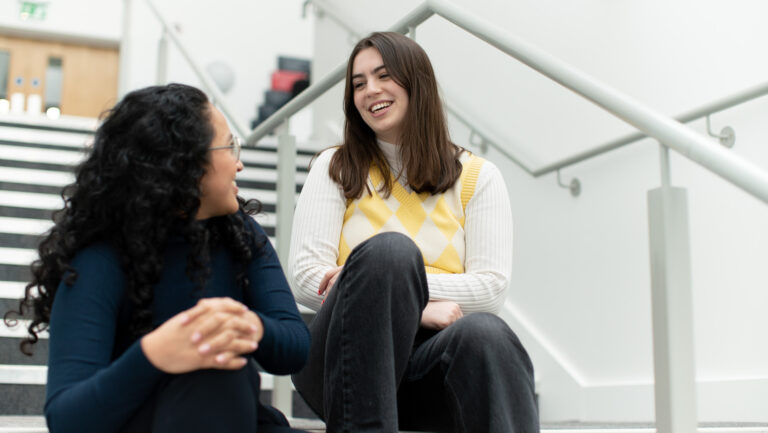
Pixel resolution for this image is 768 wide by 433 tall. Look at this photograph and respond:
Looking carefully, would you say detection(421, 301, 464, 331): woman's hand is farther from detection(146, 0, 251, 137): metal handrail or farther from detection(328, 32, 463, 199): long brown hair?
detection(146, 0, 251, 137): metal handrail

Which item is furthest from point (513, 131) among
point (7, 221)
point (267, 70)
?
point (267, 70)

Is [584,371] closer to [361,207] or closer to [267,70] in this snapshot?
[361,207]

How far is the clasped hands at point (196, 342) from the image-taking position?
0.90 meters

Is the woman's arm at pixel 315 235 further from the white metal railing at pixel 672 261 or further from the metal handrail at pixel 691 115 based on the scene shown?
the metal handrail at pixel 691 115

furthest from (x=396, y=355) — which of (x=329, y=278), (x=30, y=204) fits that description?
(x=30, y=204)

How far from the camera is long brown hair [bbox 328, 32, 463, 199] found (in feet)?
4.83

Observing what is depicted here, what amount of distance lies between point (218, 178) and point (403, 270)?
0.90 ft

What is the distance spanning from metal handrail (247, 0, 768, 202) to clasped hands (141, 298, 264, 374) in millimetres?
624

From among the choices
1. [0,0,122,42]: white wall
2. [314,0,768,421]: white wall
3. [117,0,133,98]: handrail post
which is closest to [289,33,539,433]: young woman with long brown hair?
[314,0,768,421]: white wall

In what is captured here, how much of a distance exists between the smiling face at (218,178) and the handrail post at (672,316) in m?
0.58

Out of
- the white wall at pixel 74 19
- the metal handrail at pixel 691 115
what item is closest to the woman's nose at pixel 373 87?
the metal handrail at pixel 691 115

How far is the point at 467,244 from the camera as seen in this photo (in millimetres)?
1443

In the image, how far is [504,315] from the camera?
112 inches

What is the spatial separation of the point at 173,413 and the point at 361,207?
2.10 ft
